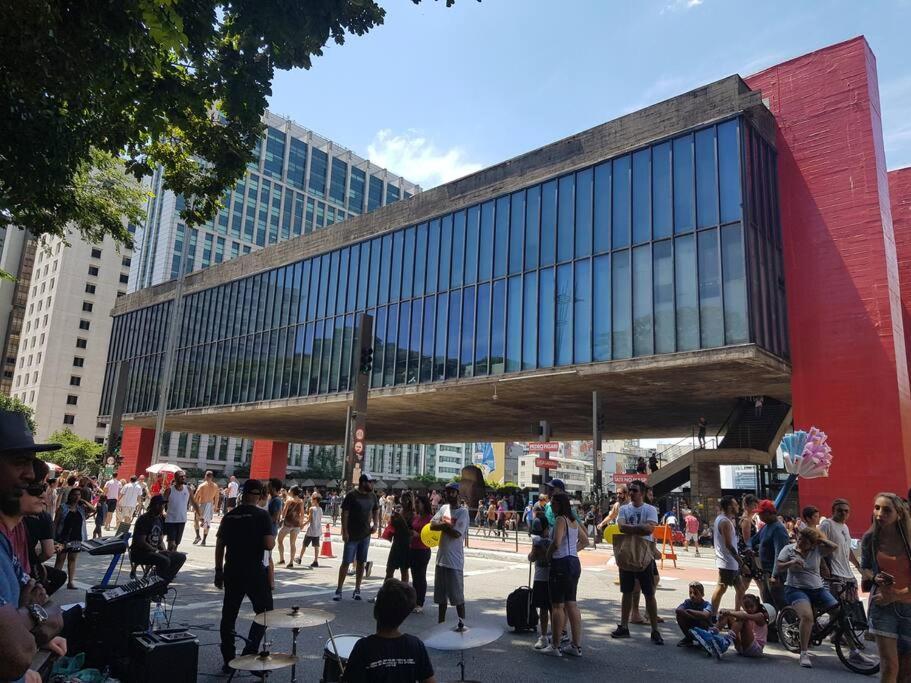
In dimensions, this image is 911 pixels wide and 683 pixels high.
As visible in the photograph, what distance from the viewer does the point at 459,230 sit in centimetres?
3103

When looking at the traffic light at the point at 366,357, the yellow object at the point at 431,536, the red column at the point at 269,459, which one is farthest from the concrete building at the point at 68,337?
the yellow object at the point at 431,536

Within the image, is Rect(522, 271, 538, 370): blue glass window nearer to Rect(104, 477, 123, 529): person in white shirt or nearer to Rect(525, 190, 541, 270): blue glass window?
Rect(525, 190, 541, 270): blue glass window

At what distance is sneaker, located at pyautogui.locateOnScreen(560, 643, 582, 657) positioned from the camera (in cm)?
723

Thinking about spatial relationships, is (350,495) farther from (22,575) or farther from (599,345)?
(599,345)

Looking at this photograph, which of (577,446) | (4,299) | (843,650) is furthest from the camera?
(577,446)

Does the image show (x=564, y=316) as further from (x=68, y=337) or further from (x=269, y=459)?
(x=68, y=337)

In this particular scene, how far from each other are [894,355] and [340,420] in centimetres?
3018

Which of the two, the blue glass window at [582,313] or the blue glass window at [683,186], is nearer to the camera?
the blue glass window at [683,186]

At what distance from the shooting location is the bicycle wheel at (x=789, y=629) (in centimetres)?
787

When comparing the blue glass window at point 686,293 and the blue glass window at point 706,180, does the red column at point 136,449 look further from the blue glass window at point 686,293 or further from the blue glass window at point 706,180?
the blue glass window at point 706,180

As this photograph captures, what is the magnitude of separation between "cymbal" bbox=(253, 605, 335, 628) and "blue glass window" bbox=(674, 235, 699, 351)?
65.4ft

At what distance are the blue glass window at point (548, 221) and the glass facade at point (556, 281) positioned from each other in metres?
0.05

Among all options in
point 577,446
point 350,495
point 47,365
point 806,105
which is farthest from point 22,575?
point 577,446

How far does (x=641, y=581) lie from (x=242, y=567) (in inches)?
188
